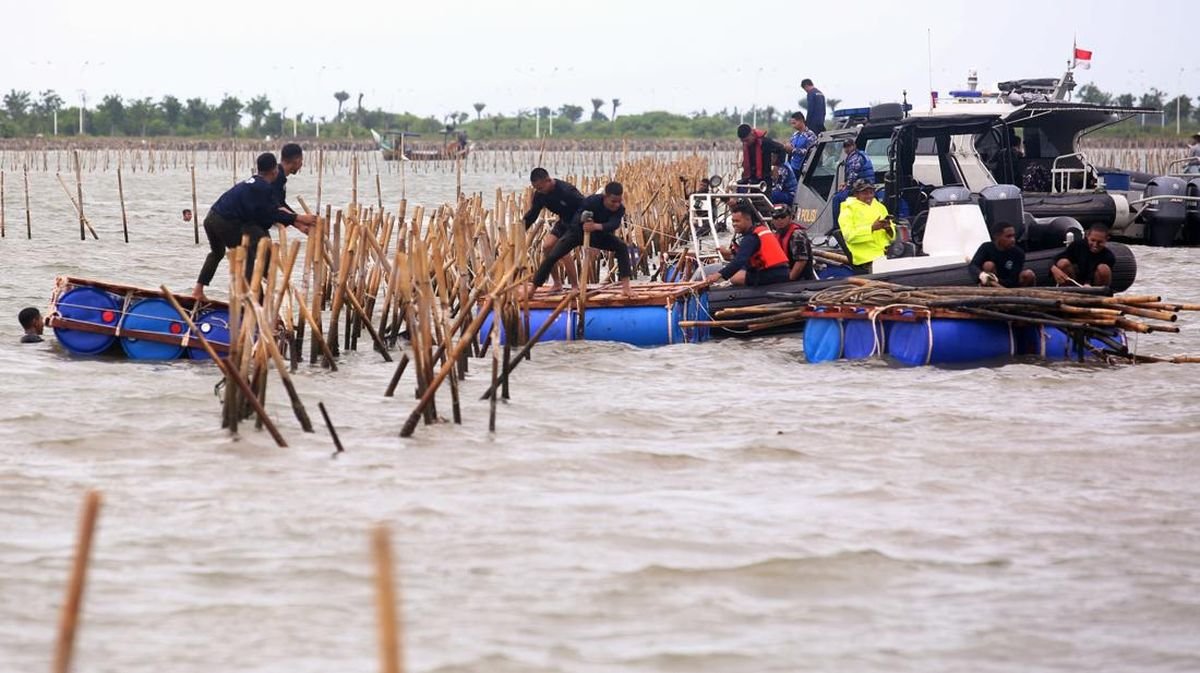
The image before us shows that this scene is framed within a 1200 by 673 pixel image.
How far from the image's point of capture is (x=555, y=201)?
539 inches

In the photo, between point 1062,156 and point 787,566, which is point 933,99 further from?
point 787,566

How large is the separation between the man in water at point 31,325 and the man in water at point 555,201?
4122 millimetres

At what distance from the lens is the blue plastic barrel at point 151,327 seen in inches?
461

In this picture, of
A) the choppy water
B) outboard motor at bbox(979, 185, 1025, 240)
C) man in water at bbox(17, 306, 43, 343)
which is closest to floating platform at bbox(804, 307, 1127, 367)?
the choppy water

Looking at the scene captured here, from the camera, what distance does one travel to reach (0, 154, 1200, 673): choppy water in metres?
5.41

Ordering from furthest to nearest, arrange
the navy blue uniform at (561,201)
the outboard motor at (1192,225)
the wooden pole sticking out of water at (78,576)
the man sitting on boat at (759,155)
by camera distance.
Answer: the outboard motor at (1192,225) → the man sitting on boat at (759,155) → the navy blue uniform at (561,201) → the wooden pole sticking out of water at (78,576)

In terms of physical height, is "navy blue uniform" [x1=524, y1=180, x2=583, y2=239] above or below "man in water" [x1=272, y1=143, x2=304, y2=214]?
below

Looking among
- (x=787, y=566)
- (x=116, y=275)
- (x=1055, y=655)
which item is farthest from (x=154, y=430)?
(x=116, y=275)

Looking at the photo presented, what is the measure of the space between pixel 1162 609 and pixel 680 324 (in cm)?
717

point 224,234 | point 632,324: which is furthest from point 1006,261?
point 224,234

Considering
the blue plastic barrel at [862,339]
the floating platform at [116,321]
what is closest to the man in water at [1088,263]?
the blue plastic barrel at [862,339]

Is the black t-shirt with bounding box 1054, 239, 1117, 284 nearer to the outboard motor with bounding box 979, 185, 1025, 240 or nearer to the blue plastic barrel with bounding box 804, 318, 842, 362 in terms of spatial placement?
the outboard motor with bounding box 979, 185, 1025, 240

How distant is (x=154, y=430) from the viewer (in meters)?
9.09

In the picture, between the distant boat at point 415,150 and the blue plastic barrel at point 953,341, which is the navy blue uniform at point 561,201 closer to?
the blue plastic barrel at point 953,341
